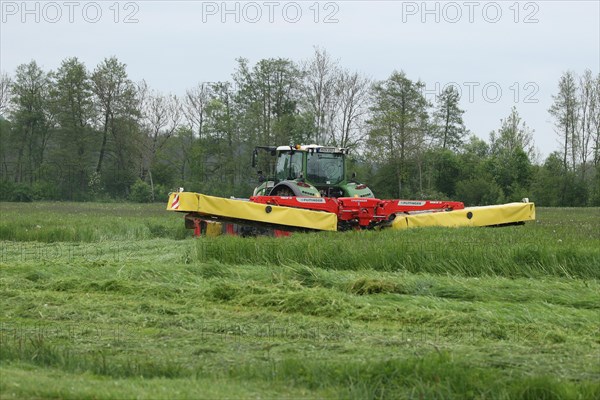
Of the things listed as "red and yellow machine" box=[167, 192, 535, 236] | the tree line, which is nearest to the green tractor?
"red and yellow machine" box=[167, 192, 535, 236]

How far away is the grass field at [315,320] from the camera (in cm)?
515

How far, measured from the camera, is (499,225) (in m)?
17.1

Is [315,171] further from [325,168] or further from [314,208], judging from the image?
[314,208]

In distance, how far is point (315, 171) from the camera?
1864 centimetres

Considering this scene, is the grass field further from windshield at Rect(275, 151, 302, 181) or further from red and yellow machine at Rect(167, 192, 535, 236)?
windshield at Rect(275, 151, 302, 181)

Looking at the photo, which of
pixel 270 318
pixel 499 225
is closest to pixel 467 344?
pixel 270 318

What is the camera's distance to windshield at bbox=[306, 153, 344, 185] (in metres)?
18.6

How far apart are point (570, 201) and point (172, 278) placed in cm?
4404

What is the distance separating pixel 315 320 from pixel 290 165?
1139 centimetres

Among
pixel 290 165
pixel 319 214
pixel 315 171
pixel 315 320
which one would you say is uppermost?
pixel 290 165

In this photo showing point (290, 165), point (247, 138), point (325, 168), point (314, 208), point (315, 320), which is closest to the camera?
point (315, 320)

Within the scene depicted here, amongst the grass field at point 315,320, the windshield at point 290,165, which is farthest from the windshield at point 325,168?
the grass field at point 315,320

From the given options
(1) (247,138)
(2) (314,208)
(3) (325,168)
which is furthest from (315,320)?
(1) (247,138)

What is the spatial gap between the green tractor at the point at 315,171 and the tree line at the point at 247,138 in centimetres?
2812
